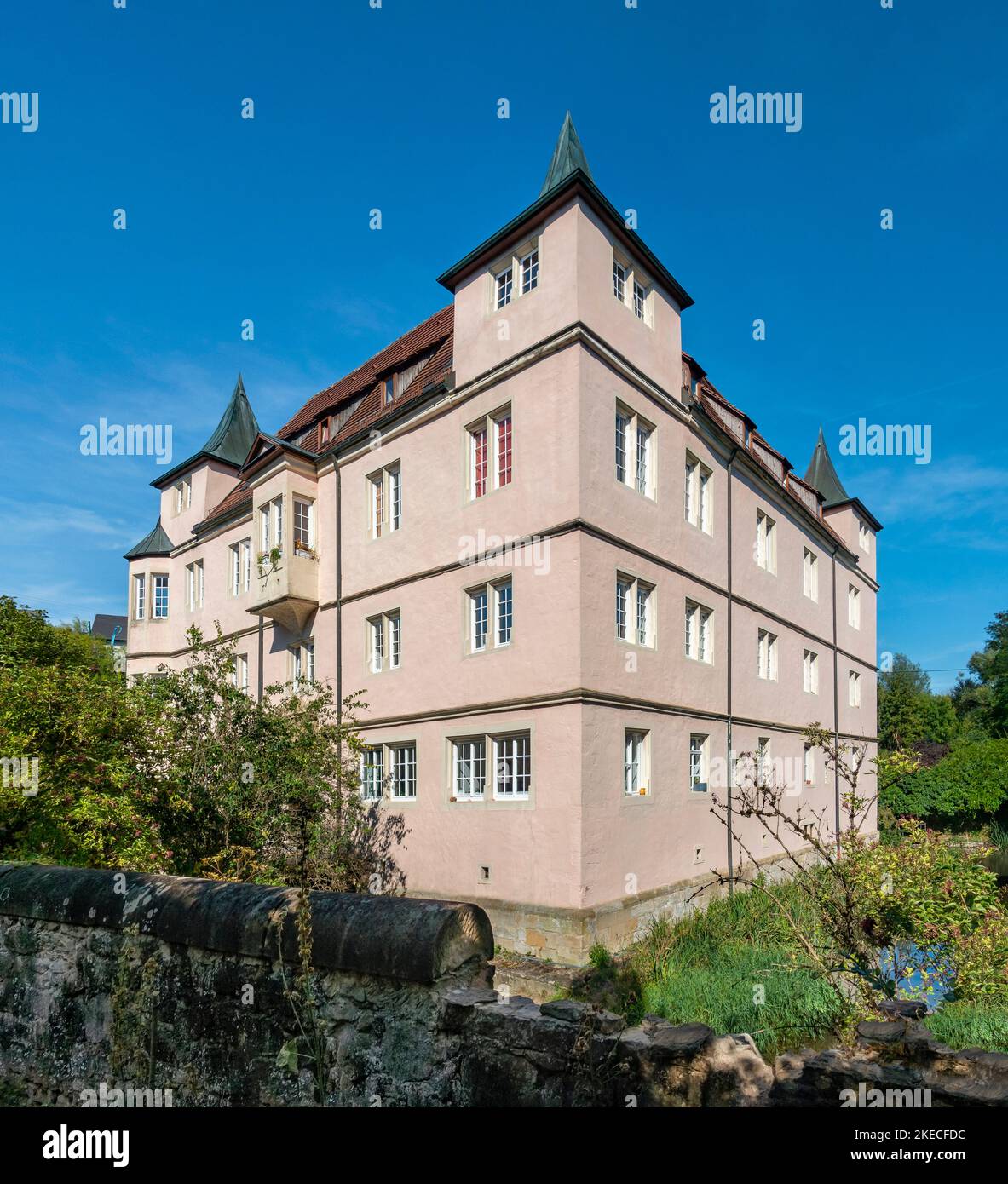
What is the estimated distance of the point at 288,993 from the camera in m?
3.87

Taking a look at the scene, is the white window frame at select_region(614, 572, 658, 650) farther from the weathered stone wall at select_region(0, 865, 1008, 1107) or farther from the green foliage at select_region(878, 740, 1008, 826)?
the green foliage at select_region(878, 740, 1008, 826)

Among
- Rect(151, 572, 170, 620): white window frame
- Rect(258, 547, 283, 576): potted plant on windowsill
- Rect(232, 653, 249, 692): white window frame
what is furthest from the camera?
Rect(151, 572, 170, 620): white window frame

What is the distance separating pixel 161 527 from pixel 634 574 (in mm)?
19621

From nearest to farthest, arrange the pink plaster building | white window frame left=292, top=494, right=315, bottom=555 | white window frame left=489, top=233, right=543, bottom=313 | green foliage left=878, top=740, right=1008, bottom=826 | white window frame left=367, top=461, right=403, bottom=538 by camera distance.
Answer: the pink plaster building, white window frame left=489, top=233, right=543, bottom=313, white window frame left=367, top=461, right=403, bottom=538, white window frame left=292, top=494, right=315, bottom=555, green foliage left=878, top=740, right=1008, bottom=826

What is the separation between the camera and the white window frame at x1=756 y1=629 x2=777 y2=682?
21188 mm

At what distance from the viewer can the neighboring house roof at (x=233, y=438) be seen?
26.5 metres

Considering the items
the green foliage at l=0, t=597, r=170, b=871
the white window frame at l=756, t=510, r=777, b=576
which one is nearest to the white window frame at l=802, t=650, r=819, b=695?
the white window frame at l=756, t=510, r=777, b=576

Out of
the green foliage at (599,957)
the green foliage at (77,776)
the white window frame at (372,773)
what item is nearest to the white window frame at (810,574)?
the white window frame at (372,773)

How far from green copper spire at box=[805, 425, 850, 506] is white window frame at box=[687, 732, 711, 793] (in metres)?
17.2

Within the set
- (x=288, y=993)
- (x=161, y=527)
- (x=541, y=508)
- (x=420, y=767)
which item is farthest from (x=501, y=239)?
(x=161, y=527)
